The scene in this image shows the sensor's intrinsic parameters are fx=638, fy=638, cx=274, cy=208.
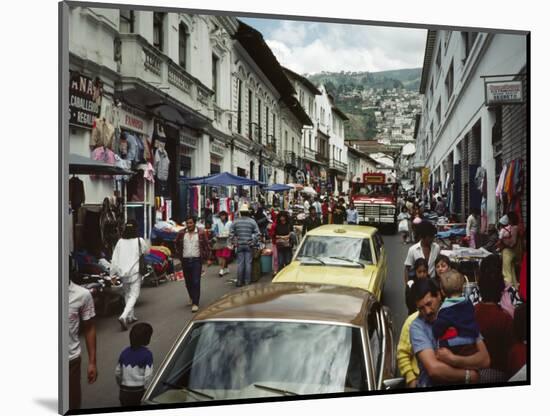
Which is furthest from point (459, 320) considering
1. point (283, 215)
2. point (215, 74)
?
Result: point (215, 74)

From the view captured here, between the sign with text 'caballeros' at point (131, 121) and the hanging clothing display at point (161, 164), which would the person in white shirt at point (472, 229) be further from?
the sign with text 'caballeros' at point (131, 121)

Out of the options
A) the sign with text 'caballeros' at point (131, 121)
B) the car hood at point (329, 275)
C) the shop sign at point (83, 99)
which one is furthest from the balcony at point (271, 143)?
the shop sign at point (83, 99)

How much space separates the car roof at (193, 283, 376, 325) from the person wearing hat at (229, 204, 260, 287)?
36cm

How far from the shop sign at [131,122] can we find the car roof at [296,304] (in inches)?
59.7

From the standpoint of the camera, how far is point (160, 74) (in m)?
5.27

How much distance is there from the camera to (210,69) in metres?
5.83

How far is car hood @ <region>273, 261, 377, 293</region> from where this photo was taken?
5527 millimetres

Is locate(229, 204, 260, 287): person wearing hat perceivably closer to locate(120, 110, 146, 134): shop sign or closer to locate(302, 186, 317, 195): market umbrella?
locate(302, 186, 317, 195): market umbrella

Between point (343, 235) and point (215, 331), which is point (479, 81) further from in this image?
point (215, 331)

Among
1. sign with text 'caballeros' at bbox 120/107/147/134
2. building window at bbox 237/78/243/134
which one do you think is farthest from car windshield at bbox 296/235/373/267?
sign with text 'caballeros' at bbox 120/107/147/134

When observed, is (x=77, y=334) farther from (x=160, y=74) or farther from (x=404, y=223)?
(x=404, y=223)

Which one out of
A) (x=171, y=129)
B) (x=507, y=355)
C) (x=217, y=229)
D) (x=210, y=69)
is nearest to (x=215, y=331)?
(x=217, y=229)

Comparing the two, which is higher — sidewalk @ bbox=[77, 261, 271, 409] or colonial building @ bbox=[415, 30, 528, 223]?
colonial building @ bbox=[415, 30, 528, 223]

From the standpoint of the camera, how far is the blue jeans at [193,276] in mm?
5249
